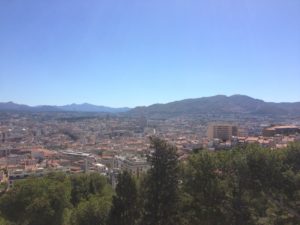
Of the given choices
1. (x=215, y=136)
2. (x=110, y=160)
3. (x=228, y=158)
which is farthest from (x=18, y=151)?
(x=228, y=158)

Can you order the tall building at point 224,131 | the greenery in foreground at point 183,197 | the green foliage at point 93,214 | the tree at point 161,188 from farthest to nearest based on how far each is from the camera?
1. the tall building at point 224,131
2. the green foliage at point 93,214
3. the greenery in foreground at point 183,197
4. the tree at point 161,188

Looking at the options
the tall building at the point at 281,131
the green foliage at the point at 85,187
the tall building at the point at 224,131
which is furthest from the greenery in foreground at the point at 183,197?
the tall building at the point at 224,131

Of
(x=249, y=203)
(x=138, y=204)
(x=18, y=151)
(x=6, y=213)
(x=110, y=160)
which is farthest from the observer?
(x=18, y=151)

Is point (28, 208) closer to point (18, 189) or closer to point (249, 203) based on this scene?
point (18, 189)

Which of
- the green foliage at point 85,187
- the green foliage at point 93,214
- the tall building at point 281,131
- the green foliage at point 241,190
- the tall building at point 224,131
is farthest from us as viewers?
the tall building at point 224,131

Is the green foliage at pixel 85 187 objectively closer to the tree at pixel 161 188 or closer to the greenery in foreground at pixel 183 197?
the greenery in foreground at pixel 183 197

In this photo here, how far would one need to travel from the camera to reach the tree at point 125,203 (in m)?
16.5

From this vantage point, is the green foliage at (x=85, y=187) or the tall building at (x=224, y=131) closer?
the green foliage at (x=85, y=187)

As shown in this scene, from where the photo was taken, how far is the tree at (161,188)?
Result: 654 inches

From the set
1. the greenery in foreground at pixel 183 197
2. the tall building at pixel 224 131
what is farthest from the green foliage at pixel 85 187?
the tall building at pixel 224 131

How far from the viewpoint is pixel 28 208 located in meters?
20.9

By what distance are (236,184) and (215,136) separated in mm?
78231

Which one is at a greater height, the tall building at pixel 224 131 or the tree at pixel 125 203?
the tree at pixel 125 203

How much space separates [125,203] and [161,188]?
1628 mm
